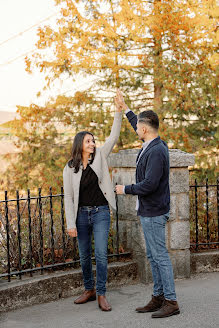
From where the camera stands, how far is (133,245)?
505cm

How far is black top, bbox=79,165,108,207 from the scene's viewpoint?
13.4 ft

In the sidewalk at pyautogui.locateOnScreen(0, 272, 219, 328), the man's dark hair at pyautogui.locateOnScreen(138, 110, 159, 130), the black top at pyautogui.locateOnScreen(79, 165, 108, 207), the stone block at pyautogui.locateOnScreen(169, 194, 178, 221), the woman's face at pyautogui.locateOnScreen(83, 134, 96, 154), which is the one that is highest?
the man's dark hair at pyautogui.locateOnScreen(138, 110, 159, 130)

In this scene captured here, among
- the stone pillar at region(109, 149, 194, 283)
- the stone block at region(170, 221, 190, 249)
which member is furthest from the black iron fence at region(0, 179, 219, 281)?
the stone block at region(170, 221, 190, 249)

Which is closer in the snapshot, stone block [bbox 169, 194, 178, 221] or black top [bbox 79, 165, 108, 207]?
black top [bbox 79, 165, 108, 207]

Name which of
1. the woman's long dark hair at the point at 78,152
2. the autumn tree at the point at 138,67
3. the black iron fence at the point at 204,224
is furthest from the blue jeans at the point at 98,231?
the autumn tree at the point at 138,67

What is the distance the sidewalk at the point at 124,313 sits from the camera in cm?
375

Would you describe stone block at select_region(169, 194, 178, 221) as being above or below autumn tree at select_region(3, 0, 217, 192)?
below

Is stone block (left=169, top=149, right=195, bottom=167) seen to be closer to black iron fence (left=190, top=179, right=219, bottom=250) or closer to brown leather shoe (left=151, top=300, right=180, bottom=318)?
black iron fence (left=190, top=179, right=219, bottom=250)

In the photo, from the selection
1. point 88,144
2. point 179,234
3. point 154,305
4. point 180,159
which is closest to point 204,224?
point 179,234

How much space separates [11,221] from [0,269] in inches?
25.7

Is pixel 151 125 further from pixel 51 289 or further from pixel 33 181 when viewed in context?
pixel 33 181

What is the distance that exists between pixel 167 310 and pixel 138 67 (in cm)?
904

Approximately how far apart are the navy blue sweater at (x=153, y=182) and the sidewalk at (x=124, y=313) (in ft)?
3.05

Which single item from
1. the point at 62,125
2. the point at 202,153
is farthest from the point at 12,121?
the point at 202,153
